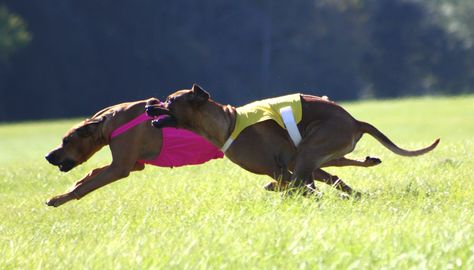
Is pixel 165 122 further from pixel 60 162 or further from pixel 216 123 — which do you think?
pixel 60 162

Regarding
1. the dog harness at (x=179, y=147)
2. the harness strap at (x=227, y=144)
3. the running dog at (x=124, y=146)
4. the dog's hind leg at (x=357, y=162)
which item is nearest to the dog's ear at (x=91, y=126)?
the running dog at (x=124, y=146)

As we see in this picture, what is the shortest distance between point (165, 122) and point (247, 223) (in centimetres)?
220

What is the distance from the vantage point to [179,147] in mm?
9102

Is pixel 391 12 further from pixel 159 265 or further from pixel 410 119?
pixel 159 265

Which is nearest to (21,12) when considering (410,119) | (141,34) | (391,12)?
(141,34)

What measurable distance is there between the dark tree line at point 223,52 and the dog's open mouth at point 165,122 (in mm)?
43215

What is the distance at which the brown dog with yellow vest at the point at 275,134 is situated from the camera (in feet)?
27.5

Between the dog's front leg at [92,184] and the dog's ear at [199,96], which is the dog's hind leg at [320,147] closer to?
the dog's ear at [199,96]

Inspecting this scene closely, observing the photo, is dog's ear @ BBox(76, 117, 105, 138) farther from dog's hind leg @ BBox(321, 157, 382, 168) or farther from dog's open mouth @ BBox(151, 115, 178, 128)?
dog's hind leg @ BBox(321, 157, 382, 168)

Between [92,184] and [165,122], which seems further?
[92,184]

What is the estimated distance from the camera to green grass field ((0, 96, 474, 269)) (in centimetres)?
557

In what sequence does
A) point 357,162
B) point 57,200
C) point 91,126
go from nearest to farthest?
point 57,200, point 91,126, point 357,162

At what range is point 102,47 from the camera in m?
57.4

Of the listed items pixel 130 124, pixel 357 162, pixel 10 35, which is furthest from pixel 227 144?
pixel 10 35
